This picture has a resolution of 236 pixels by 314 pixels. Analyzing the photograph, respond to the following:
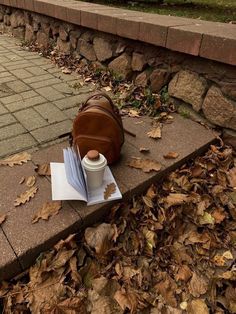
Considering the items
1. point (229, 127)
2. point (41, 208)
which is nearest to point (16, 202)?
point (41, 208)

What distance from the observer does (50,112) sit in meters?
2.74

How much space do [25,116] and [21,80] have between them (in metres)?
1.00

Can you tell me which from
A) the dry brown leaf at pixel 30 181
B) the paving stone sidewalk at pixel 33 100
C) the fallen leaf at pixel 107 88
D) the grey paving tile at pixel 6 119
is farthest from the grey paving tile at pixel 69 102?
the dry brown leaf at pixel 30 181

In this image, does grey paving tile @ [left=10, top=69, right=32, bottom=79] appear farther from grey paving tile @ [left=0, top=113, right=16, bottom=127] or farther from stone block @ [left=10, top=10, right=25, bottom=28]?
stone block @ [left=10, top=10, right=25, bottom=28]

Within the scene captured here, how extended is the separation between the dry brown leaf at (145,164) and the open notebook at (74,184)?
0.26 meters

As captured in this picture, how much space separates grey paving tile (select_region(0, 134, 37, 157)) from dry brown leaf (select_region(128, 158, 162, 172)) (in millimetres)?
811

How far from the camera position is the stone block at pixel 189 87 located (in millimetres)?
2459

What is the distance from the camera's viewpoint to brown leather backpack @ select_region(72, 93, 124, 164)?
6.10 feet

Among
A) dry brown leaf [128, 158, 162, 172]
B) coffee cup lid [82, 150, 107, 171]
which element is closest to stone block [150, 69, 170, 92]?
dry brown leaf [128, 158, 162, 172]

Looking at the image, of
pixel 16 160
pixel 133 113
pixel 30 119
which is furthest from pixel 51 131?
pixel 133 113

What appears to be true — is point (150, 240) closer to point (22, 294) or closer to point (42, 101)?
point (22, 294)

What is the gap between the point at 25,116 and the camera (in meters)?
2.65

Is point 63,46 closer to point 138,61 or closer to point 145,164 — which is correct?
point 138,61

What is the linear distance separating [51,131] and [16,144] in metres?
0.32
